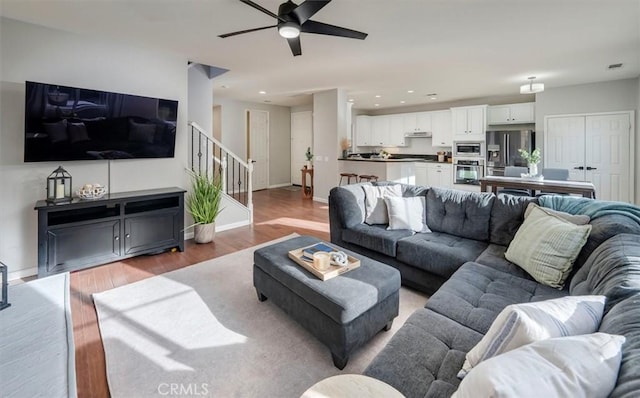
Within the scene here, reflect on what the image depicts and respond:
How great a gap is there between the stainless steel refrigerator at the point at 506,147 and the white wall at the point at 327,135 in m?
3.44

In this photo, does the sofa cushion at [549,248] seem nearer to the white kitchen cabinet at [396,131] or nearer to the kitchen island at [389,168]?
the kitchen island at [389,168]

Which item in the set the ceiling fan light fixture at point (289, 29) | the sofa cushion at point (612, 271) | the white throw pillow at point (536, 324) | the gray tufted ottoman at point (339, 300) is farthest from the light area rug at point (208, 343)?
the ceiling fan light fixture at point (289, 29)

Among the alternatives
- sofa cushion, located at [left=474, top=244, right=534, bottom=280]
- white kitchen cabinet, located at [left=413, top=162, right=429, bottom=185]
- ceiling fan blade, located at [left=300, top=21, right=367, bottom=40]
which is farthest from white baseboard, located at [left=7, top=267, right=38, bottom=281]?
white kitchen cabinet, located at [left=413, top=162, right=429, bottom=185]

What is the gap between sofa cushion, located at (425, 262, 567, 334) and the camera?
1.65 metres

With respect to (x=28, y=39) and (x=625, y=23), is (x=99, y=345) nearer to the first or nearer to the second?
(x=28, y=39)

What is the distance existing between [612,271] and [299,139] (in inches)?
337

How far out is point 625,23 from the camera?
324cm

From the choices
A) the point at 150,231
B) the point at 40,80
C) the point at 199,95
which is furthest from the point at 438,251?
the point at 199,95

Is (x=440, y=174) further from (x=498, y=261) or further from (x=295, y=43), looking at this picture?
(x=295, y=43)

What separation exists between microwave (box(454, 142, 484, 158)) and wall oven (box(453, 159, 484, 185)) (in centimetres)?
16

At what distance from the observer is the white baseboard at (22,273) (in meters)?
3.17

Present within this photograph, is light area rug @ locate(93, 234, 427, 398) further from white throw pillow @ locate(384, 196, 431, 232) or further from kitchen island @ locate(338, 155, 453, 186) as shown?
kitchen island @ locate(338, 155, 453, 186)

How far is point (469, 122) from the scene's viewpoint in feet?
25.3

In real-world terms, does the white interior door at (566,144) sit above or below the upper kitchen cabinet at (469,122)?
below
